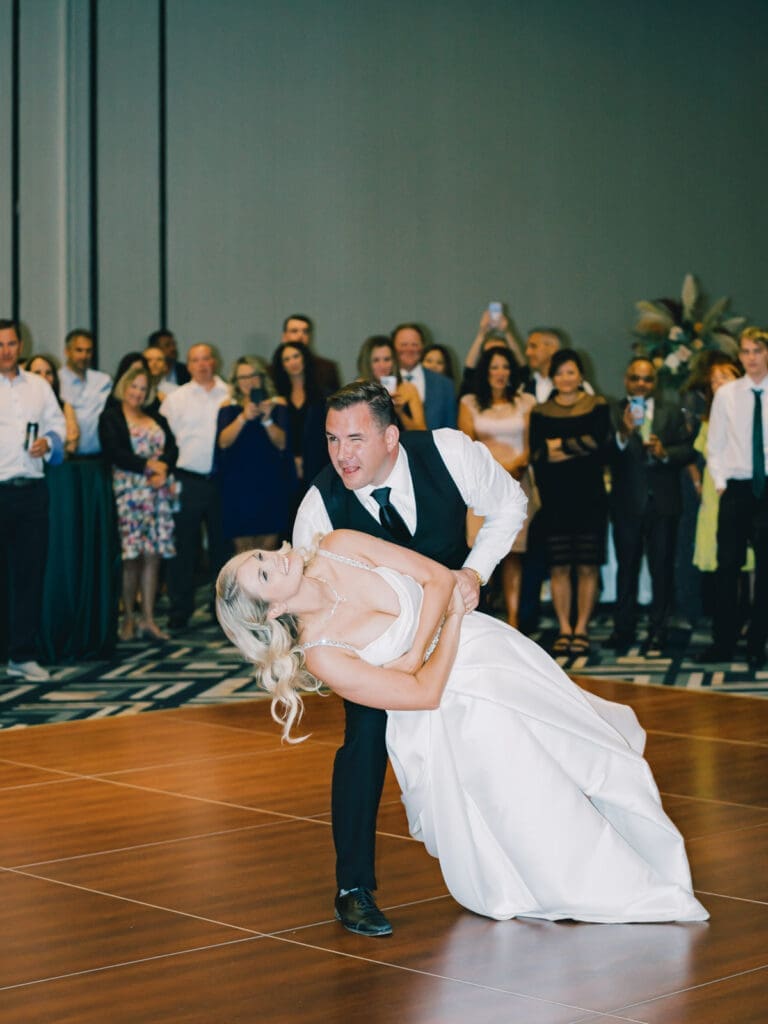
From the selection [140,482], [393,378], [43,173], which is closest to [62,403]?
[140,482]

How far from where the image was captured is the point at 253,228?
1088 cm

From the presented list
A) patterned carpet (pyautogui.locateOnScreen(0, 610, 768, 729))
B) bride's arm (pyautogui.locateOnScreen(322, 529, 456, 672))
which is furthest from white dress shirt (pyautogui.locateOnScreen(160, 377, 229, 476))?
bride's arm (pyautogui.locateOnScreen(322, 529, 456, 672))

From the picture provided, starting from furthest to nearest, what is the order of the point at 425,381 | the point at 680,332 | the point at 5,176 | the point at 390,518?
the point at 680,332
the point at 5,176
the point at 425,381
the point at 390,518

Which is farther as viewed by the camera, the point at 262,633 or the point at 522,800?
the point at 522,800

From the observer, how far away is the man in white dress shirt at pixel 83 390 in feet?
27.0

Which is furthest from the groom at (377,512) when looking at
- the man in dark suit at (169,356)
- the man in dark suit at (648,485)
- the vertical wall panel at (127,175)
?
the vertical wall panel at (127,175)

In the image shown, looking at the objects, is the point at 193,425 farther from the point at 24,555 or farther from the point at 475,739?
the point at 475,739

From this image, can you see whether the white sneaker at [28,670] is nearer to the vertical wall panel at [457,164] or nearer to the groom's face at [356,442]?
the groom's face at [356,442]

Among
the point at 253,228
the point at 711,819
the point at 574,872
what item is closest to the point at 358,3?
the point at 253,228

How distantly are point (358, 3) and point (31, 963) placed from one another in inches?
364

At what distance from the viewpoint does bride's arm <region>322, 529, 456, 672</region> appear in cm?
329

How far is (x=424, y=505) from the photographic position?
362 cm

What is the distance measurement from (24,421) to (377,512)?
Answer: 3470 mm

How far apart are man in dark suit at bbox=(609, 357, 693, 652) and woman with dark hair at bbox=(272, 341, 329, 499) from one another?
142 cm
